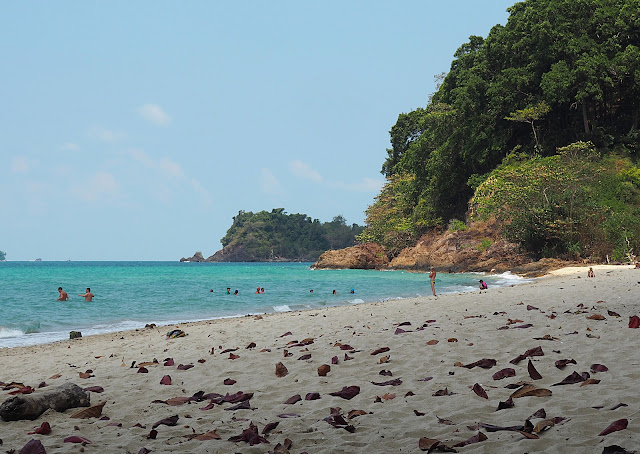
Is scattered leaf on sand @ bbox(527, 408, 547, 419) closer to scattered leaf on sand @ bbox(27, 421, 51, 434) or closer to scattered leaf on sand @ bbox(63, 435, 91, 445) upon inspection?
scattered leaf on sand @ bbox(63, 435, 91, 445)

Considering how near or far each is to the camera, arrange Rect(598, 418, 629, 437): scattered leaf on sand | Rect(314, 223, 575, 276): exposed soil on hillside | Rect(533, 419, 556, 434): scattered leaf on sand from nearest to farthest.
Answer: Rect(598, 418, 629, 437): scattered leaf on sand < Rect(533, 419, 556, 434): scattered leaf on sand < Rect(314, 223, 575, 276): exposed soil on hillside

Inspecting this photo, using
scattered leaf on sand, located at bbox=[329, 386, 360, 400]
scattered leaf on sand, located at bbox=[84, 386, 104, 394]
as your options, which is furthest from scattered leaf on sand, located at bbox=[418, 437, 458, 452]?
scattered leaf on sand, located at bbox=[84, 386, 104, 394]

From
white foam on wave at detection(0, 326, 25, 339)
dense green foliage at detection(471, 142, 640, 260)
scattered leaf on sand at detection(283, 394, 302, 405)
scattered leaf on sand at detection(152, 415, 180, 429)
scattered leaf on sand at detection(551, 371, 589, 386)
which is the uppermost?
dense green foliage at detection(471, 142, 640, 260)

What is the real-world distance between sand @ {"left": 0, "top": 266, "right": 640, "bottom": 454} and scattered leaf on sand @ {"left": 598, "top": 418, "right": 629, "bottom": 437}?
0.09ft

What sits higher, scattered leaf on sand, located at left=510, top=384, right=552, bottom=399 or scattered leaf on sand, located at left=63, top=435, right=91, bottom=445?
scattered leaf on sand, located at left=510, top=384, right=552, bottom=399

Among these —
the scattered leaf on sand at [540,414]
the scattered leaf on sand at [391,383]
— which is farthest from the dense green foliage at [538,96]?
the scattered leaf on sand at [540,414]

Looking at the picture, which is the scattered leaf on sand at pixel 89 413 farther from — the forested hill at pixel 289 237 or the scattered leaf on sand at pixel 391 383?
the forested hill at pixel 289 237

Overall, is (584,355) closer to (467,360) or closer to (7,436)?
(467,360)

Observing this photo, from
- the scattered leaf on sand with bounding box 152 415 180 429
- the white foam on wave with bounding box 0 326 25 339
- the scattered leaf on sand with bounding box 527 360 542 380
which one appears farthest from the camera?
the white foam on wave with bounding box 0 326 25 339

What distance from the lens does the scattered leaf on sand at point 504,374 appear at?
4.77 m

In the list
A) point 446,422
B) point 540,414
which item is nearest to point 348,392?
point 446,422

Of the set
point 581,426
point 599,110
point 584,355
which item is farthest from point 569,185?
point 581,426

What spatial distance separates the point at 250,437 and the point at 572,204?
112 ft

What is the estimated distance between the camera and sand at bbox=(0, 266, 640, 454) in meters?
A: 3.48
